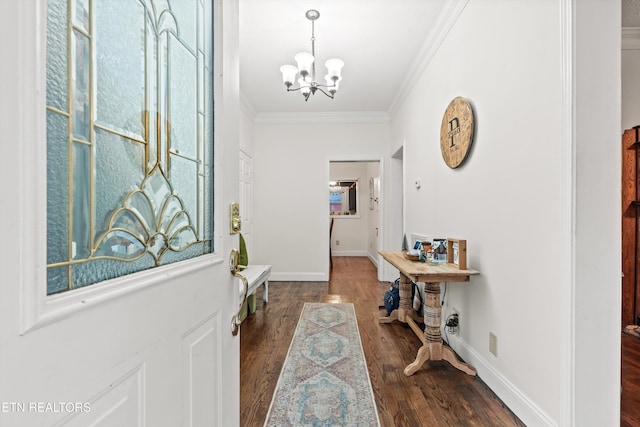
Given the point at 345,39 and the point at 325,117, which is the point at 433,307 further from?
the point at 325,117

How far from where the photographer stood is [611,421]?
4.07 feet

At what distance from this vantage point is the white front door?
13.5 inches

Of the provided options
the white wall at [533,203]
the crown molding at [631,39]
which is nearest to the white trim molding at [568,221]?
the white wall at [533,203]

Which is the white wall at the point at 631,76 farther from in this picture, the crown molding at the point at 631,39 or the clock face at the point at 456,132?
the clock face at the point at 456,132

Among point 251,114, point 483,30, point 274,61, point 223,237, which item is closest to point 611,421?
point 223,237

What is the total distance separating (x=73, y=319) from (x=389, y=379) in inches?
77.9

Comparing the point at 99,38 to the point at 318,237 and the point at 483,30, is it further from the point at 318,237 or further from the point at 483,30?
the point at 318,237

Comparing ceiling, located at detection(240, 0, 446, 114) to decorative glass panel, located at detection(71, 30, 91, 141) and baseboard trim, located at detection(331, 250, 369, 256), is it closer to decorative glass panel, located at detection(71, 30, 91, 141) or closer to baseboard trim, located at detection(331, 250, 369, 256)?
decorative glass panel, located at detection(71, 30, 91, 141)

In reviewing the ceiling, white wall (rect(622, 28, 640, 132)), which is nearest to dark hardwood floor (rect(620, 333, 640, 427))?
white wall (rect(622, 28, 640, 132))

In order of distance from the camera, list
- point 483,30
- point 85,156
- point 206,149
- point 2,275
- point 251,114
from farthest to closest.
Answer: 1. point 251,114
2. point 483,30
3. point 206,149
4. point 85,156
5. point 2,275

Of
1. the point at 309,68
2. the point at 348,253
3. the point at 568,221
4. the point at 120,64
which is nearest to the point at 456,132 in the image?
the point at 568,221

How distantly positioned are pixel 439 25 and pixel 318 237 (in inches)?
128

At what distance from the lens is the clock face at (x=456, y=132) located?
212cm

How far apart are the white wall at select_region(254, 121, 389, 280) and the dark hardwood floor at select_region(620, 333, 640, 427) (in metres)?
3.45
